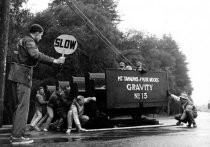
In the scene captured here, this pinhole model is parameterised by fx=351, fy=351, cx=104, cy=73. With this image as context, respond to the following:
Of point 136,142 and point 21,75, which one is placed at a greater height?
point 21,75

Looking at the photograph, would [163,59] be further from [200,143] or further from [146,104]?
[200,143]

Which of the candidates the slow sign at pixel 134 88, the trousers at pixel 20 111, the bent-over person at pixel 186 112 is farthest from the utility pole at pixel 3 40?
the bent-over person at pixel 186 112

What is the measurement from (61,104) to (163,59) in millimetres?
31142

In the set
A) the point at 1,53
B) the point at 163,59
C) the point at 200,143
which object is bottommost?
the point at 200,143

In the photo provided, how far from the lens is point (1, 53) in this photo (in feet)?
31.6

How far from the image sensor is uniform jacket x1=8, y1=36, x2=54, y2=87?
19.0ft

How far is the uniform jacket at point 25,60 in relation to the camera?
19.0 ft

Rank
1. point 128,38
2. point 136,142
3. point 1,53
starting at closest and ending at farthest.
A: point 136,142
point 1,53
point 128,38

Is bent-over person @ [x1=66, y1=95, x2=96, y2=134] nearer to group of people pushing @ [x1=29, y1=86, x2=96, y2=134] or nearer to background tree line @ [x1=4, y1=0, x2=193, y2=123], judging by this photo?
group of people pushing @ [x1=29, y1=86, x2=96, y2=134]

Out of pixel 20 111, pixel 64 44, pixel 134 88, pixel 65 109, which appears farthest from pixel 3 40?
pixel 20 111

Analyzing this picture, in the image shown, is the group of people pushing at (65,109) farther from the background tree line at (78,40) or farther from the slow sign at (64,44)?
the background tree line at (78,40)

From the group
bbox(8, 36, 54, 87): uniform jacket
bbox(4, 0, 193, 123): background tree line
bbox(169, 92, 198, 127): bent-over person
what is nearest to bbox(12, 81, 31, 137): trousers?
bbox(8, 36, 54, 87): uniform jacket

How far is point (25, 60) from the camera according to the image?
589cm

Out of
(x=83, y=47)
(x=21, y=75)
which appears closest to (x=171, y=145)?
(x=21, y=75)
